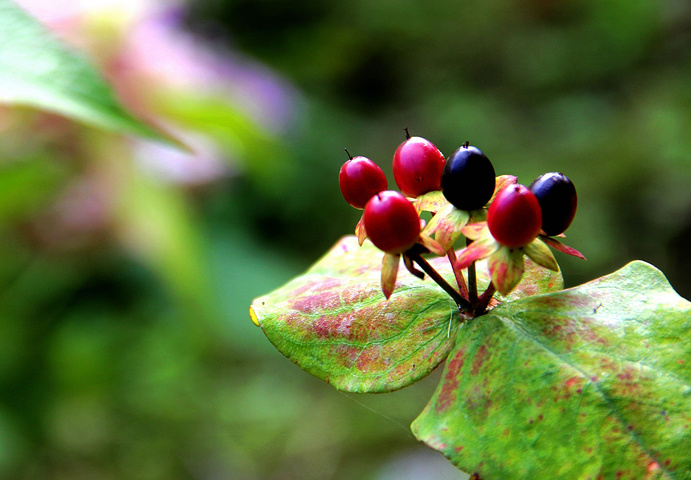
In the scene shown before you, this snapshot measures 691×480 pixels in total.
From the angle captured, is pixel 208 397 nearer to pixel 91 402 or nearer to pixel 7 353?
pixel 91 402

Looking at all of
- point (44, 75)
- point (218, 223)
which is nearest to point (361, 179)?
point (44, 75)

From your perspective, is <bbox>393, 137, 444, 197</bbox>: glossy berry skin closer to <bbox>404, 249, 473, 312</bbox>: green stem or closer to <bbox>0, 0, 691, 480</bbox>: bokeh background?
<bbox>404, 249, 473, 312</bbox>: green stem

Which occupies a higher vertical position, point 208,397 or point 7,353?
point 7,353

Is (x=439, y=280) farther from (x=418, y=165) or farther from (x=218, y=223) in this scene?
(x=218, y=223)

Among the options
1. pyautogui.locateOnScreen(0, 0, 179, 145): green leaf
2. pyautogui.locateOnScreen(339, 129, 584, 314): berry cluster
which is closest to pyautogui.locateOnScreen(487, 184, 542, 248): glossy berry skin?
pyautogui.locateOnScreen(339, 129, 584, 314): berry cluster

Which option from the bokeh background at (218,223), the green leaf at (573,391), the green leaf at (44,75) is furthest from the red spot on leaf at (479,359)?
the bokeh background at (218,223)

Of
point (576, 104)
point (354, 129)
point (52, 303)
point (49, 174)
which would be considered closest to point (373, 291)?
point (49, 174)
